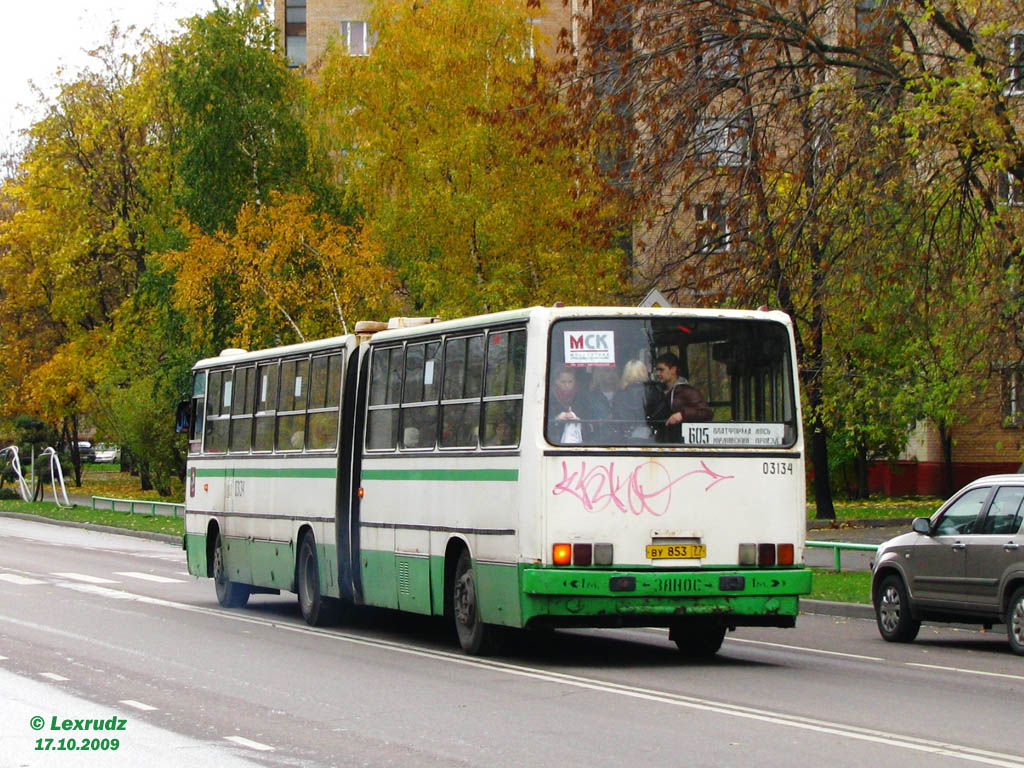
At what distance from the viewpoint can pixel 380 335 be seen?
56.5 ft

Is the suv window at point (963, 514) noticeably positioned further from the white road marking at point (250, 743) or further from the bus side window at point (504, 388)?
the white road marking at point (250, 743)

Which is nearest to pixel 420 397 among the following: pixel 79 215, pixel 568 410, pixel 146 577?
pixel 568 410

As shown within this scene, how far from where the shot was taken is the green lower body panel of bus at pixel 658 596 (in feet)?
44.8

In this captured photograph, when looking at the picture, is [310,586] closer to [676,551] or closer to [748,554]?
[676,551]

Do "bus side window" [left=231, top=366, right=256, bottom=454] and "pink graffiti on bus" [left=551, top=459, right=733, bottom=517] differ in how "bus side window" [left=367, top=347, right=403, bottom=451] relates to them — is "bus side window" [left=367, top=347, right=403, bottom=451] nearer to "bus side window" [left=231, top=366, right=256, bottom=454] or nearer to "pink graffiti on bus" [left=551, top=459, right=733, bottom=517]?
"pink graffiti on bus" [left=551, top=459, right=733, bottom=517]

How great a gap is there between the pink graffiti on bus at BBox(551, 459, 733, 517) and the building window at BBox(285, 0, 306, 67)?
64.3 m

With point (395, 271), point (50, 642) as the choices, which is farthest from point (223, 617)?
point (395, 271)

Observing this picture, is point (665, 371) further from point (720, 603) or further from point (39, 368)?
point (39, 368)

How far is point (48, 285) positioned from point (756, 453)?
51.2m

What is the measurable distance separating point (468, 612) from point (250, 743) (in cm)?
560

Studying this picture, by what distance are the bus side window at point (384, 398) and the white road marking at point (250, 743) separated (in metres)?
7.05

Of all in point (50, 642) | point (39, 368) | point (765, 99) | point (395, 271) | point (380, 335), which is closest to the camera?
point (50, 642)

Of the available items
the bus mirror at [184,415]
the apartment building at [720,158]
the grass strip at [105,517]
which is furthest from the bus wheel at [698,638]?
the grass strip at [105,517]

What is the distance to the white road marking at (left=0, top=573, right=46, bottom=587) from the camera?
23639 mm
